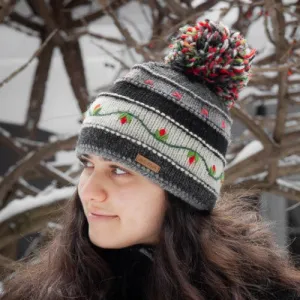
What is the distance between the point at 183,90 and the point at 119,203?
39cm

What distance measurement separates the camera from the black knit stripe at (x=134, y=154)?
1464 millimetres

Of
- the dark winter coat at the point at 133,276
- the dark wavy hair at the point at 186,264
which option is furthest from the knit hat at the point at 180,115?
the dark winter coat at the point at 133,276

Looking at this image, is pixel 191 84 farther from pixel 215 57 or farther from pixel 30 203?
pixel 30 203

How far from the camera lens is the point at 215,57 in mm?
1594

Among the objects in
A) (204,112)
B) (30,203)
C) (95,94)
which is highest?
(204,112)

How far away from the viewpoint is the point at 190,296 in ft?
4.68

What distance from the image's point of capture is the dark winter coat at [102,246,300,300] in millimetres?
1561

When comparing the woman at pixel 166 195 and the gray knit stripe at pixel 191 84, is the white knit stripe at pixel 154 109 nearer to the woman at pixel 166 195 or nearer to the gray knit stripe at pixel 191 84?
the woman at pixel 166 195

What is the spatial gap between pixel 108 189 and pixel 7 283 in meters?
0.66

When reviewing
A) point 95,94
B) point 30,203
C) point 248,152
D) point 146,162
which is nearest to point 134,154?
point 146,162

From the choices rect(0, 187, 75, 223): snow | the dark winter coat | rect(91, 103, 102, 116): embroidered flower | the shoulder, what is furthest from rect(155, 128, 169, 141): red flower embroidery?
rect(0, 187, 75, 223): snow

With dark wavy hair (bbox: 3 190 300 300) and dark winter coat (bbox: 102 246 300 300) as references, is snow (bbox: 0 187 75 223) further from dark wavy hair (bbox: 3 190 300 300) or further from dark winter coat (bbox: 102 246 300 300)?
dark winter coat (bbox: 102 246 300 300)

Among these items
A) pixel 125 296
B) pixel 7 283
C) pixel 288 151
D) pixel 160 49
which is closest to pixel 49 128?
pixel 160 49

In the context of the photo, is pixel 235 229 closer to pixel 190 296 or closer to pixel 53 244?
pixel 190 296
